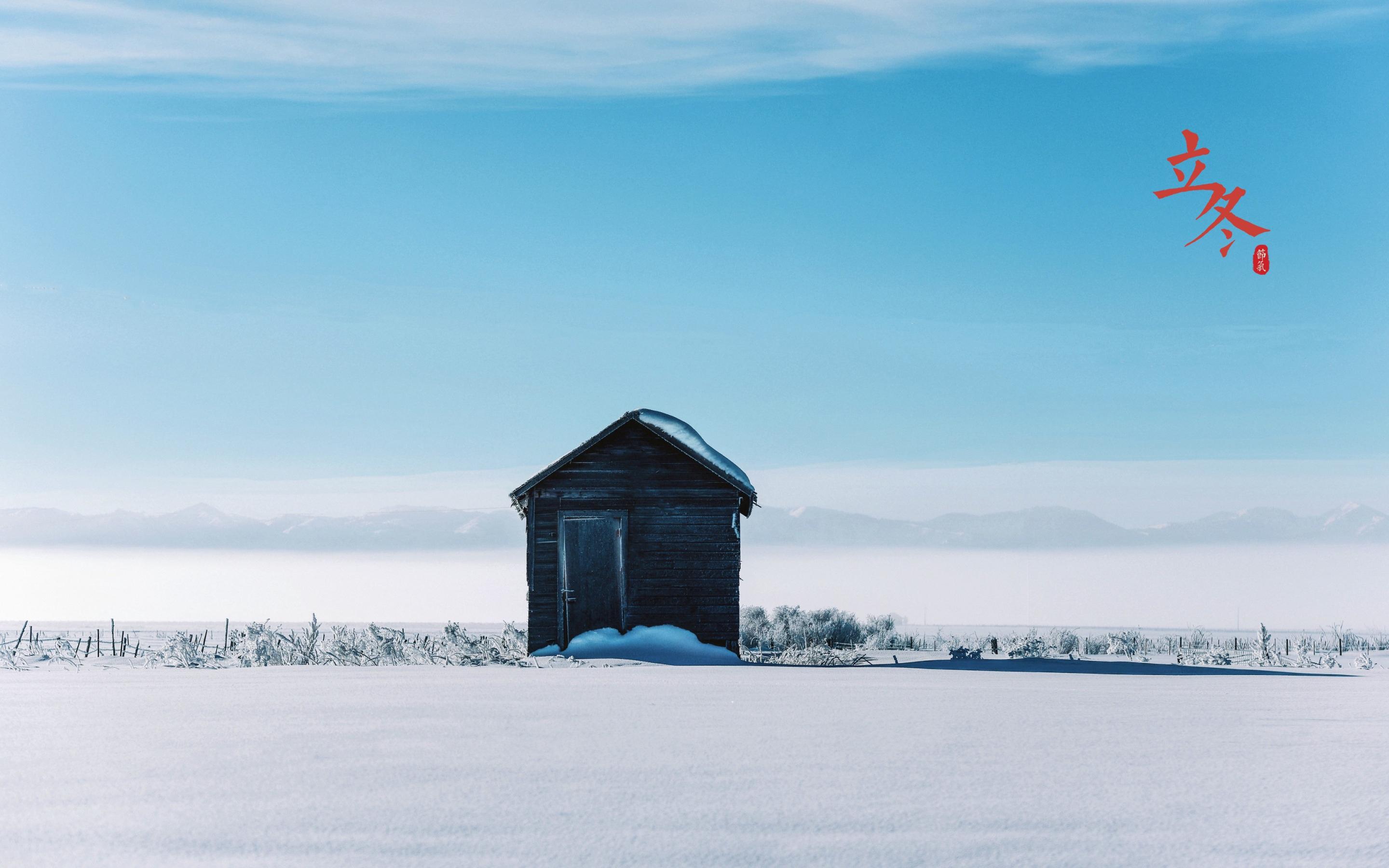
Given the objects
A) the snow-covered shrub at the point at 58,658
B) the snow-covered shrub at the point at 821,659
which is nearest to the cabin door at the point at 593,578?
the snow-covered shrub at the point at 821,659

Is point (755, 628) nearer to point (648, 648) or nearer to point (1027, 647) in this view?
point (1027, 647)

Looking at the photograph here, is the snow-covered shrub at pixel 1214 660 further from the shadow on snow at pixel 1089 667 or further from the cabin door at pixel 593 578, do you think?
the cabin door at pixel 593 578

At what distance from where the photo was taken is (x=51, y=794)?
5.53 metres

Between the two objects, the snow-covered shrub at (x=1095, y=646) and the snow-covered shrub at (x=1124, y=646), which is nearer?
the snow-covered shrub at (x=1124, y=646)

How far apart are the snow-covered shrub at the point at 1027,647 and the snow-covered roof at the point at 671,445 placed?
10.5m

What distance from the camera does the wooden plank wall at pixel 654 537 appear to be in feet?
68.5

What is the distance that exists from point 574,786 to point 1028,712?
524 cm

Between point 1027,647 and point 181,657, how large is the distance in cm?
2090

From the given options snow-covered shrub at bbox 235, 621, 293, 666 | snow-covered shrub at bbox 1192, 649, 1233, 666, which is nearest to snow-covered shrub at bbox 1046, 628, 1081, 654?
snow-covered shrub at bbox 1192, 649, 1233, 666

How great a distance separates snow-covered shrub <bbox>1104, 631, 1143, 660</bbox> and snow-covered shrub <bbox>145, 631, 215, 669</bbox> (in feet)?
72.0

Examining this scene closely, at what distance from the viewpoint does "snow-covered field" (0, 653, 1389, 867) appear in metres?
4.53

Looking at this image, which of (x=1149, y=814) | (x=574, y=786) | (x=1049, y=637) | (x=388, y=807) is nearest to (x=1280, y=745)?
(x=1149, y=814)

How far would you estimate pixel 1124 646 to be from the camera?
32.8m

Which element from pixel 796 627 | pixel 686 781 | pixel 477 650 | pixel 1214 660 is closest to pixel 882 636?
pixel 796 627
